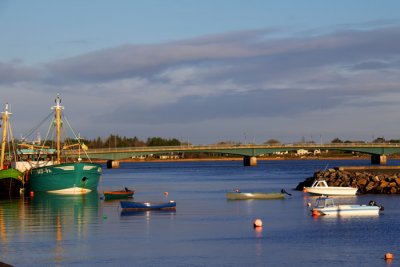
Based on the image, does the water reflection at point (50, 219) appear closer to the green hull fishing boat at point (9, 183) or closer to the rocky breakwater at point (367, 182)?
the green hull fishing boat at point (9, 183)

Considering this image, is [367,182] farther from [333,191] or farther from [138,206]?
[138,206]

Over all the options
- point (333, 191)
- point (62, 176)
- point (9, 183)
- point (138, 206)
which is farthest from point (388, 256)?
point (9, 183)

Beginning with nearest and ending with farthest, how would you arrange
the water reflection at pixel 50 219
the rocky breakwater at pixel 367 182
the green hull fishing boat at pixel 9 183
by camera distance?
the water reflection at pixel 50 219 → the rocky breakwater at pixel 367 182 → the green hull fishing boat at pixel 9 183

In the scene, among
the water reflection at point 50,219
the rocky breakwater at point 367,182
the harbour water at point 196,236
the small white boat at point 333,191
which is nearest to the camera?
the harbour water at point 196,236

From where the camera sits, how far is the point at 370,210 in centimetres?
6944

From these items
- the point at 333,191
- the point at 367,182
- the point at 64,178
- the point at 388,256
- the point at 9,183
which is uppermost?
the point at 64,178

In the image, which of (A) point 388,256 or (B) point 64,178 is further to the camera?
(B) point 64,178

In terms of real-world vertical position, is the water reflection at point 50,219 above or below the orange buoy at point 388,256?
above

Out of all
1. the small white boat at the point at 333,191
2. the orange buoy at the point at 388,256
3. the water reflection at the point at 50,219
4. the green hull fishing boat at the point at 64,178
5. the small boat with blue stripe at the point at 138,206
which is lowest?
the orange buoy at the point at 388,256

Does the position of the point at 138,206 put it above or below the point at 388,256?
above

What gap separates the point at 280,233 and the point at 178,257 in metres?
13.2

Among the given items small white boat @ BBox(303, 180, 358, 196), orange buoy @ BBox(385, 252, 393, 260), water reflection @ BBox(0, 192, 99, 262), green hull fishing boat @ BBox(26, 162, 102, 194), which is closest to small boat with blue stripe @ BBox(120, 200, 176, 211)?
water reflection @ BBox(0, 192, 99, 262)

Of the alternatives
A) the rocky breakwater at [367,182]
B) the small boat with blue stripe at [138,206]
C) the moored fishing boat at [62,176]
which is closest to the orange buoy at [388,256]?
the small boat with blue stripe at [138,206]

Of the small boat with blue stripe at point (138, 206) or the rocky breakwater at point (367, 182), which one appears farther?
the rocky breakwater at point (367, 182)
